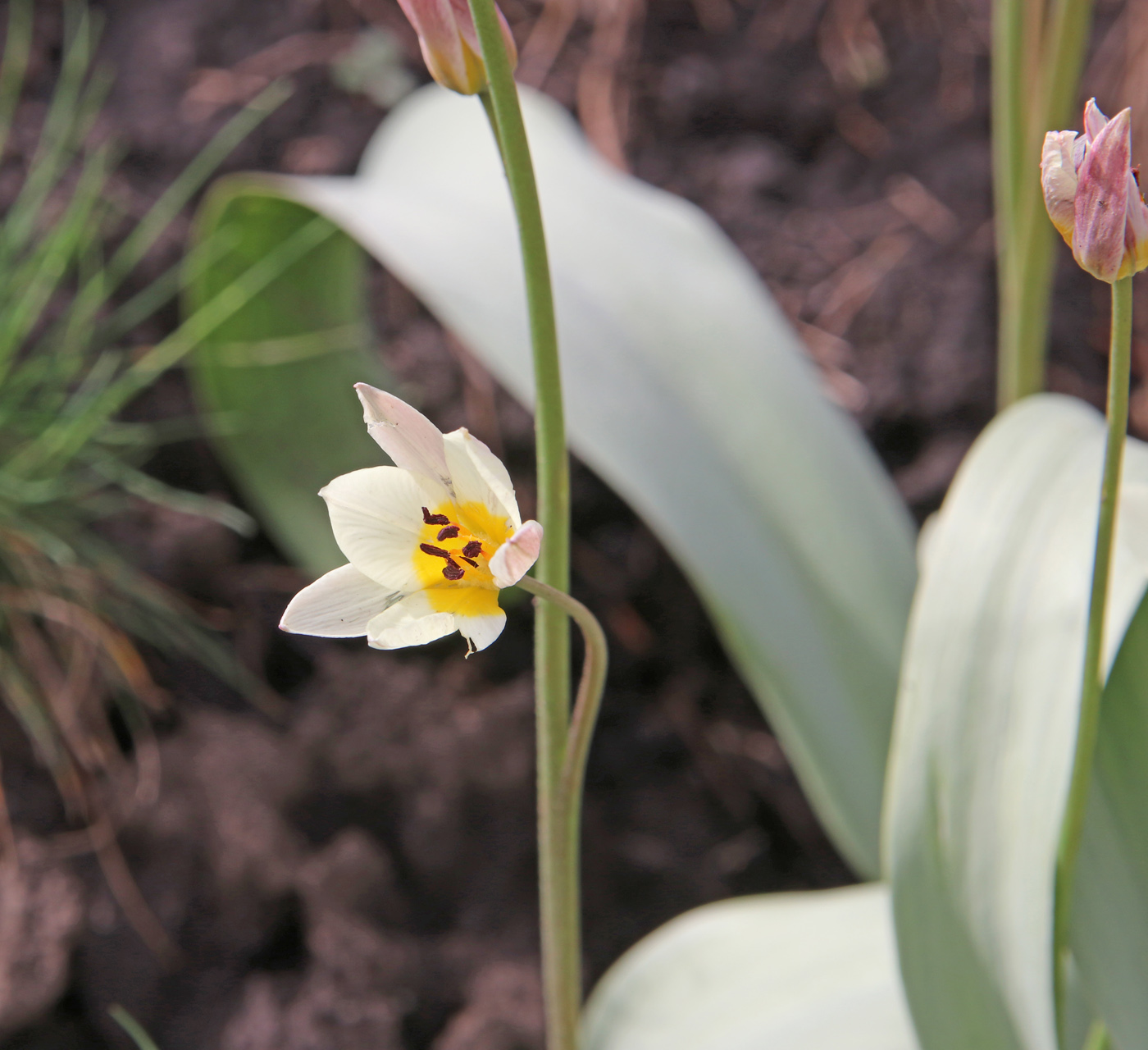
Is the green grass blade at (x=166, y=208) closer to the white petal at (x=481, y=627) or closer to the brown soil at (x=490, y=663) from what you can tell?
the brown soil at (x=490, y=663)

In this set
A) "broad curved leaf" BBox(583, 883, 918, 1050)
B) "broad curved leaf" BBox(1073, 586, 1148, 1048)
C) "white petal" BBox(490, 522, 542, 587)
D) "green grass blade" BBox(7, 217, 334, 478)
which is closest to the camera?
"white petal" BBox(490, 522, 542, 587)

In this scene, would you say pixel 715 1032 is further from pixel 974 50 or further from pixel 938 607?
pixel 974 50

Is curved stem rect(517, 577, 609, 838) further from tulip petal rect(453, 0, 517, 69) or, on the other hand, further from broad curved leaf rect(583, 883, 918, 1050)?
broad curved leaf rect(583, 883, 918, 1050)

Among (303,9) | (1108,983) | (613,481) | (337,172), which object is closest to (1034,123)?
(613,481)

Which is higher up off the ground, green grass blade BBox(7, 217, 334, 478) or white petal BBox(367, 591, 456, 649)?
white petal BBox(367, 591, 456, 649)

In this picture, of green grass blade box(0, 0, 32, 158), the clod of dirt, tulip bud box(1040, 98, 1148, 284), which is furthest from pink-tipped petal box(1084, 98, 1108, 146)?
green grass blade box(0, 0, 32, 158)

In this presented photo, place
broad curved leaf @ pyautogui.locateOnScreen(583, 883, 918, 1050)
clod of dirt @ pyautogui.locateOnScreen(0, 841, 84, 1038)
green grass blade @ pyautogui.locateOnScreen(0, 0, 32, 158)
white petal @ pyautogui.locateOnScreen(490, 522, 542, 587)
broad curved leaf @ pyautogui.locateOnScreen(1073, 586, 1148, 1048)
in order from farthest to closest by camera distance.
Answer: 1. green grass blade @ pyautogui.locateOnScreen(0, 0, 32, 158)
2. clod of dirt @ pyautogui.locateOnScreen(0, 841, 84, 1038)
3. broad curved leaf @ pyautogui.locateOnScreen(583, 883, 918, 1050)
4. broad curved leaf @ pyautogui.locateOnScreen(1073, 586, 1148, 1048)
5. white petal @ pyautogui.locateOnScreen(490, 522, 542, 587)

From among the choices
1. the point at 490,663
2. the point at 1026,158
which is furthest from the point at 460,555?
the point at 490,663

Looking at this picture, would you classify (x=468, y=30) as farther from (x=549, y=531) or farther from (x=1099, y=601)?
(x=1099, y=601)

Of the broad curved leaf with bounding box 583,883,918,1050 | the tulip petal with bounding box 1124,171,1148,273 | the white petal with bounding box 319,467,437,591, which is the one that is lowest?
the broad curved leaf with bounding box 583,883,918,1050
